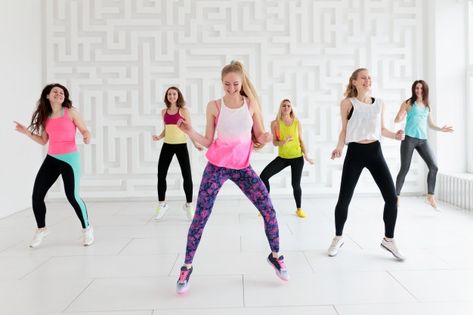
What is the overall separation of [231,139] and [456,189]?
3.95m

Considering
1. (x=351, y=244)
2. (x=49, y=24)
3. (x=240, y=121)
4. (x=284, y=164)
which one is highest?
(x=49, y=24)

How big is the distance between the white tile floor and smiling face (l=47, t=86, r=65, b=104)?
1205 millimetres

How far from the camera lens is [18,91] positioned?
505 centimetres

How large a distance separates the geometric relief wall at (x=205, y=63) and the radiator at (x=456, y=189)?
2.24ft

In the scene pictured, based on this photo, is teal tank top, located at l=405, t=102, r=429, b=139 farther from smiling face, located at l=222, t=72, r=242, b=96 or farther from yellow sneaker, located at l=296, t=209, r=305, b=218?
smiling face, located at l=222, t=72, r=242, b=96

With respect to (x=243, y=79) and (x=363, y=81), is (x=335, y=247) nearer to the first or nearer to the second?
(x=363, y=81)

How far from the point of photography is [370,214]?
4.67m

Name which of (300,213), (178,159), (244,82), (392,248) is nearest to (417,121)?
(300,213)

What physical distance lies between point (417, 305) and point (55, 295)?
1.95m

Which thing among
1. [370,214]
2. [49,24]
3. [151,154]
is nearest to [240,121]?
[370,214]

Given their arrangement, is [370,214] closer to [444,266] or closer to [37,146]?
[444,266]

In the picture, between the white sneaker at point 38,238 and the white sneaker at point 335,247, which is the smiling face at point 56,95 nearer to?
the white sneaker at point 38,238

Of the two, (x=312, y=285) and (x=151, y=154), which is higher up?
(x=151, y=154)

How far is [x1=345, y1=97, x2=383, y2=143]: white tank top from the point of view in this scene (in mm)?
2941
